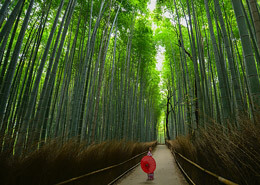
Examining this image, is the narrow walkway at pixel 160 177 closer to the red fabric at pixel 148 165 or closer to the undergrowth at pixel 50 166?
the red fabric at pixel 148 165

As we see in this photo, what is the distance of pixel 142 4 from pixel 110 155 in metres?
6.27

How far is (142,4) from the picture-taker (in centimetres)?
679

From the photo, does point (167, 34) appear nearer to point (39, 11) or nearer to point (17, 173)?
point (39, 11)

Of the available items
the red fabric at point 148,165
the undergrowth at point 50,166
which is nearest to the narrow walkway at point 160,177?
the red fabric at point 148,165

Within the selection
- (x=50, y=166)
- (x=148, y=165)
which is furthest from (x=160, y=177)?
(x=50, y=166)

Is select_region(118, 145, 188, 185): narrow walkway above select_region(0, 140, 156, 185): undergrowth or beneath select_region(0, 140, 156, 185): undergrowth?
beneath

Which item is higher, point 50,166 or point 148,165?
point 50,166

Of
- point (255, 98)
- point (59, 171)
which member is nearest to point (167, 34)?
point (255, 98)

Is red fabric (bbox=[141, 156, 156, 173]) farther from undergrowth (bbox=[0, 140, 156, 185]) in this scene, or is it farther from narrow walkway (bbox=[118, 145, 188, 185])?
undergrowth (bbox=[0, 140, 156, 185])

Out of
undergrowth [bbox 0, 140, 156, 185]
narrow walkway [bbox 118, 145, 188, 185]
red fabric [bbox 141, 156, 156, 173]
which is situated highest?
undergrowth [bbox 0, 140, 156, 185]

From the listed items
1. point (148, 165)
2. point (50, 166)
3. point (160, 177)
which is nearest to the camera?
point (50, 166)

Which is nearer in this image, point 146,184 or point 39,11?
point 146,184

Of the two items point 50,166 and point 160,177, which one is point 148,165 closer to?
point 160,177

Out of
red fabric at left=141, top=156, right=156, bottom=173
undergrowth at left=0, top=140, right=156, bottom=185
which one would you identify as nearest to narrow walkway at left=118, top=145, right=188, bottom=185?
red fabric at left=141, top=156, right=156, bottom=173
